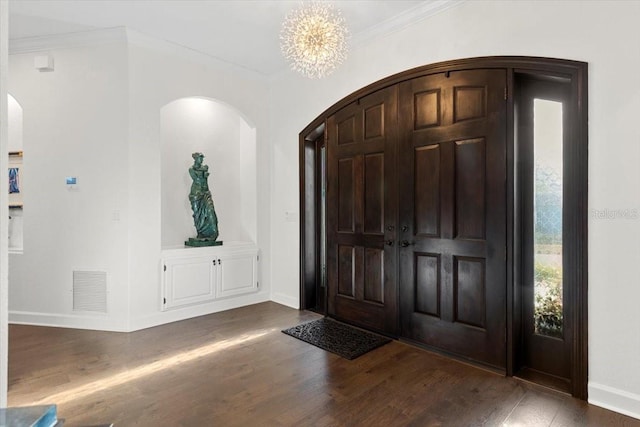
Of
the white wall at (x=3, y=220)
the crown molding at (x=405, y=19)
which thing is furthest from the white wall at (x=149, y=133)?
the white wall at (x=3, y=220)

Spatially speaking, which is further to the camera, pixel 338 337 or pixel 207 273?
pixel 207 273

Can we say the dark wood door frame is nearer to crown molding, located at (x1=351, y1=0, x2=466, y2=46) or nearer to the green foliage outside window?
the green foliage outside window

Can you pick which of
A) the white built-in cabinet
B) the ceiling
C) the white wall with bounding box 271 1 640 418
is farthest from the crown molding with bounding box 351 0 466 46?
the white built-in cabinet

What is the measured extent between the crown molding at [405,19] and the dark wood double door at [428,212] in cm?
59

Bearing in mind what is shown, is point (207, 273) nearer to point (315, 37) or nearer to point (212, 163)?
point (212, 163)

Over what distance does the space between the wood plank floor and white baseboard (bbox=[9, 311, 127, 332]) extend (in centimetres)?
24

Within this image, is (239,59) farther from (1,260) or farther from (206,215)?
(1,260)

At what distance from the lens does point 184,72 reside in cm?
426

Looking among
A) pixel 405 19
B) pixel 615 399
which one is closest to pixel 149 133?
pixel 405 19

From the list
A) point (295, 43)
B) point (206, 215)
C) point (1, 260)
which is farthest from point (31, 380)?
point (295, 43)

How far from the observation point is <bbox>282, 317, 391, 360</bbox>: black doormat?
10.6 feet

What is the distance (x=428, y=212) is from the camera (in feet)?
10.5

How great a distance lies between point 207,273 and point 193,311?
1.58 feet

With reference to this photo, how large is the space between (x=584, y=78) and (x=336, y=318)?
3191 mm
